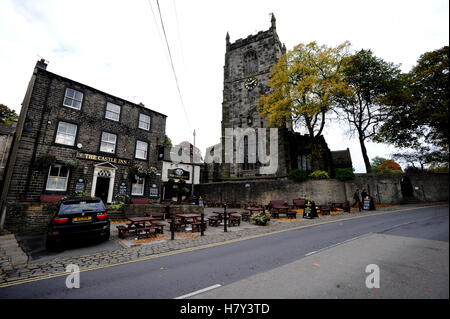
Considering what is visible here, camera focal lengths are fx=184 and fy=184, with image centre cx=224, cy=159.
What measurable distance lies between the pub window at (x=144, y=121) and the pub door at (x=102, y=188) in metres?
5.64

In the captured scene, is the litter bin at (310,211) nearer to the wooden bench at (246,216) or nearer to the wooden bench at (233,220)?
the wooden bench at (246,216)

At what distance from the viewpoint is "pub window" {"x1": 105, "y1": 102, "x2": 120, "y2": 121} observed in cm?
1551

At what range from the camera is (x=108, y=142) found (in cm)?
1515

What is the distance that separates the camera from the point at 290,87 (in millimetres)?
21078

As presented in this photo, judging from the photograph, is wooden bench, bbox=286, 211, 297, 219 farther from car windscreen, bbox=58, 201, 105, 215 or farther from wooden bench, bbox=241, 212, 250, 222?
car windscreen, bbox=58, 201, 105, 215

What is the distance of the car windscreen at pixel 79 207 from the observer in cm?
655

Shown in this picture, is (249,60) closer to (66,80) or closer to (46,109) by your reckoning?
(66,80)

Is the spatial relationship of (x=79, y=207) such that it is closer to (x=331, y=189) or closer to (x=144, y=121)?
(x=144, y=121)

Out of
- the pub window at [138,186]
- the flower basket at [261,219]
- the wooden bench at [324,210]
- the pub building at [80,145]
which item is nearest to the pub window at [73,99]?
the pub building at [80,145]

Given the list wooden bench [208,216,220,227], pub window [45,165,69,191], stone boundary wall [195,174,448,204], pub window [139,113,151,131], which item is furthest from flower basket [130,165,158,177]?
stone boundary wall [195,174,448,204]

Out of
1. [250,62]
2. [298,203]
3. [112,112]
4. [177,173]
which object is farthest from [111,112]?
[250,62]

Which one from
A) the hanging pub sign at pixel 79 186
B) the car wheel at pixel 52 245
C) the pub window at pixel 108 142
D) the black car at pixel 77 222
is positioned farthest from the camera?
the pub window at pixel 108 142

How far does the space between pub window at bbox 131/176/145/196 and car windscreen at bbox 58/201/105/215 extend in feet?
29.7
